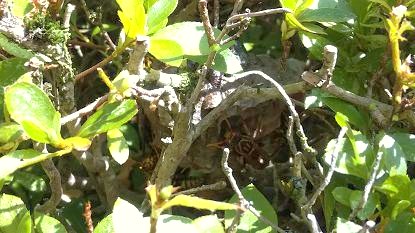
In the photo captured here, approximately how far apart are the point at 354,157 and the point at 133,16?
15.5 inches

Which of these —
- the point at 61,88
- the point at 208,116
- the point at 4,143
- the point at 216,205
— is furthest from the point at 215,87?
the point at 216,205

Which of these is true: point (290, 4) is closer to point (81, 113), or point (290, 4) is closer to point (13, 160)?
point (81, 113)

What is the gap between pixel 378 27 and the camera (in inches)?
45.2

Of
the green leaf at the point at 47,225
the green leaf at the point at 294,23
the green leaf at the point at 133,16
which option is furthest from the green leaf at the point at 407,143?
the green leaf at the point at 47,225

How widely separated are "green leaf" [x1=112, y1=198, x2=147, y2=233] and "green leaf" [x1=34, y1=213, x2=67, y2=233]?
142 mm

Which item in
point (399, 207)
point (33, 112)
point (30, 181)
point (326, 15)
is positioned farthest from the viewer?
point (30, 181)

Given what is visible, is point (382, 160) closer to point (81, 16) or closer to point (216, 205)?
point (216, 205)

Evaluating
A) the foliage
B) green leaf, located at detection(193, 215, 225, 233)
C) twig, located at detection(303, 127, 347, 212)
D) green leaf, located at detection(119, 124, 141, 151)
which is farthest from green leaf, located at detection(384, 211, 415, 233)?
green leaf, located at detection(119, 124, 141, 151)

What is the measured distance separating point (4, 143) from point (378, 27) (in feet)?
2.06

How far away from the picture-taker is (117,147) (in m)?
1.09

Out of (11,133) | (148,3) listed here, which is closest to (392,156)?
(148,3)

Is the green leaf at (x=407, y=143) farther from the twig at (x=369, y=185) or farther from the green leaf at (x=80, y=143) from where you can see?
the green leaf at (x=80, y=143)

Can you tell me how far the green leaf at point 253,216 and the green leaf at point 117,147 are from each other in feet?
0.60

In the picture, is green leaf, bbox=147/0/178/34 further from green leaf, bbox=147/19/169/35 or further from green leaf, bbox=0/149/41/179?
green leaf, bbox=0/149/41/179
